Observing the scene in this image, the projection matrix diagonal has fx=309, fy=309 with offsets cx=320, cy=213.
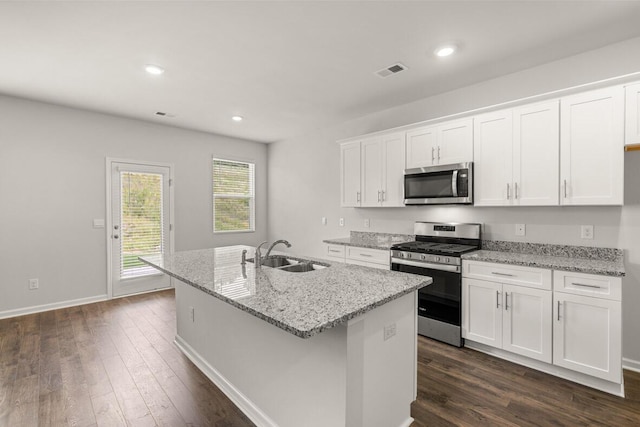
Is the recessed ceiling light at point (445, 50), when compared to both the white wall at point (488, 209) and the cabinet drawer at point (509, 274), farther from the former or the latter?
the cabinet drawer at point (509, 274)

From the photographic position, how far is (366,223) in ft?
14.4

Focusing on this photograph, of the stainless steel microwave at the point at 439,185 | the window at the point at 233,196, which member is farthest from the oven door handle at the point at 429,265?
the window at the point at 233,196

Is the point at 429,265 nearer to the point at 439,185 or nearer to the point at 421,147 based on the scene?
the point at 439,185

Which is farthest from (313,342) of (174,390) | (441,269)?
(441,269)

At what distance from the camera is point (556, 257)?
107 inches

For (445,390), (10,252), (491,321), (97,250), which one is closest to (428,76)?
(491,321)

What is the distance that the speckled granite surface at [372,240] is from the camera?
12.4 ft

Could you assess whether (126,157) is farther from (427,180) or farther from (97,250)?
(427,180)

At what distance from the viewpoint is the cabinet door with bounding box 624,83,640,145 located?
2.23 meters

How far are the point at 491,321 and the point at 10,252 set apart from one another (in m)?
5.36

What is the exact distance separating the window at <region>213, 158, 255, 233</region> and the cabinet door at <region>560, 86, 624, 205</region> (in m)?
4.89

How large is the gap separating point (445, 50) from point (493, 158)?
1.09 meters

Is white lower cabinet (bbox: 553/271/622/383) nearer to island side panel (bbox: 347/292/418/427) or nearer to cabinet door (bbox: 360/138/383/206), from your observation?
island side panel (bbox: 347/292/418/427)

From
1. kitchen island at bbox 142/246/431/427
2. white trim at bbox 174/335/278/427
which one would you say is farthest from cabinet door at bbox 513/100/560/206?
white trim at bbox 174/335/278/427
